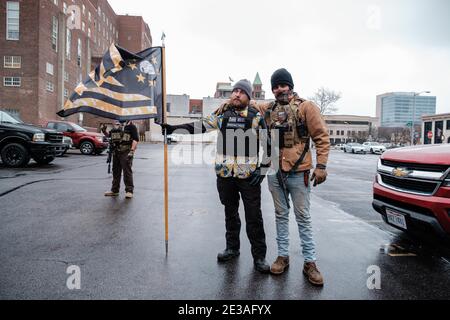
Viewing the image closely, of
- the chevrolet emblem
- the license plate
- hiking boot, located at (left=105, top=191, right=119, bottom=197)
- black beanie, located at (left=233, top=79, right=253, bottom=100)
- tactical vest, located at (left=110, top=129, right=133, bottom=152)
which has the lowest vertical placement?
hiking boot, located at (left=105, top=191, right=119, bottom=197)

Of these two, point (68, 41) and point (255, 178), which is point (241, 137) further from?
point (68, 41)

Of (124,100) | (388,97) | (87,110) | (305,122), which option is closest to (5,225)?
(87,110)

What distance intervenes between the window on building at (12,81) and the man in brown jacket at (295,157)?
3884 centimetres

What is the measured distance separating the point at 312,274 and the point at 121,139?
210 inches

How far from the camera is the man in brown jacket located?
3.33 metres

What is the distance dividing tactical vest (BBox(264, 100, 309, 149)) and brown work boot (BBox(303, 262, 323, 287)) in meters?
1.27

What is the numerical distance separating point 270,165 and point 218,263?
4.14 feet

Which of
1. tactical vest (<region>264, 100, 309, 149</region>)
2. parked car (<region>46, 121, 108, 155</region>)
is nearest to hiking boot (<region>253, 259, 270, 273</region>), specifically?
tactical vest (<region>264, 100, 309, 149</region>)

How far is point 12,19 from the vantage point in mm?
34031

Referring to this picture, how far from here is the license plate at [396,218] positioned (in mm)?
3735

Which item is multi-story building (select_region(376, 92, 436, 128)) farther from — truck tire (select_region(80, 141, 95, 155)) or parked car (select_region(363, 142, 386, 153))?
truck tire (select_region(80, 141, 95, 155))

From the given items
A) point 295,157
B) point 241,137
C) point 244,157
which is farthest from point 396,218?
point 241,137

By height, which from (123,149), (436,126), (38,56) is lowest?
(123,149)

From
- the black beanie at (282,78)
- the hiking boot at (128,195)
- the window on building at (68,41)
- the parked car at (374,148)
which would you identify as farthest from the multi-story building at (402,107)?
the black beanie at (282,78)
